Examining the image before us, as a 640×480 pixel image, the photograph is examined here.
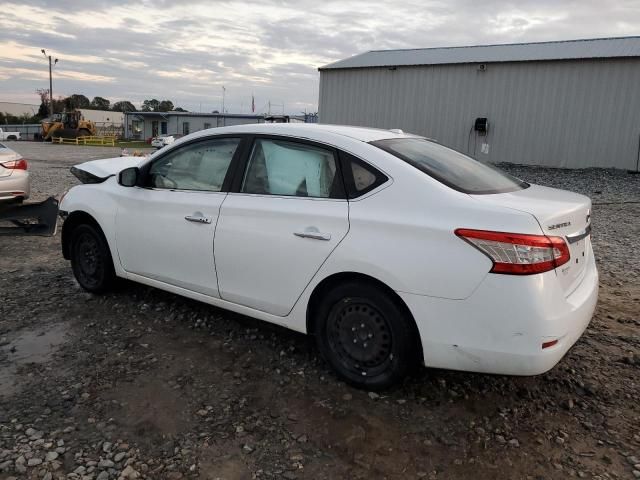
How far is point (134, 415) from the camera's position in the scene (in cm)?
294

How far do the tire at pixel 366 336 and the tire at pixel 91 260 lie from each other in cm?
225

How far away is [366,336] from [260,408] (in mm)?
747

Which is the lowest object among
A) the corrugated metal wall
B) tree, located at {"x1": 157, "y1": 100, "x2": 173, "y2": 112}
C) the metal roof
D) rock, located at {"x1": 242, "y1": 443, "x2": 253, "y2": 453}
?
rock, located at {"x1": 242, "y1": 443, "x2": 253, "y2": 453}

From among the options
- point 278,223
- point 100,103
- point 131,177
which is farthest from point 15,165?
point 100,103

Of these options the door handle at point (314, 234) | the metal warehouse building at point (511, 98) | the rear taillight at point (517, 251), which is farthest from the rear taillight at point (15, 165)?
the metal warehouse building at point (511, 98)

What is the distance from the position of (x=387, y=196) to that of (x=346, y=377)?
1.15 m

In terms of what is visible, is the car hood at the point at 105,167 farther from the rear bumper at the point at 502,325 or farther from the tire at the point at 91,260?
the rear bumper at the point at 502,325

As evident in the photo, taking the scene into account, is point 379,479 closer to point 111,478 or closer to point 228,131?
point 111,478

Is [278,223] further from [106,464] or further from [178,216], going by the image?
[106,464]

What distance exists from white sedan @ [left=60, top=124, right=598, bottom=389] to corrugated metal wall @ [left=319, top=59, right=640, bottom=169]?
12.9m

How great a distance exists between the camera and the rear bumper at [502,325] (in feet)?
8.59

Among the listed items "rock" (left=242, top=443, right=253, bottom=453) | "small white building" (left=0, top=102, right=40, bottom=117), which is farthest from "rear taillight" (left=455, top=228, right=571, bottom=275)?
"small white building" (left=0, top=102, right=40, bottom=117)

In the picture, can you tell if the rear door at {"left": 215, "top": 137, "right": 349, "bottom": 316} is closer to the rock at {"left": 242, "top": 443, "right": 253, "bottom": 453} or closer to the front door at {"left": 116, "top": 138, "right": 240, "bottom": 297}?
the front door at {"left": 116, "top": 138, "right": 240, "bottom": 297}

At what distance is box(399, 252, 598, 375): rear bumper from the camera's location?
2.62 metres
